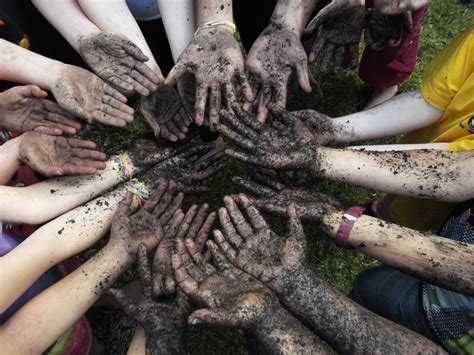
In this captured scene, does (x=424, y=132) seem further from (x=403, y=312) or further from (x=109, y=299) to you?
(x=109, y=299)

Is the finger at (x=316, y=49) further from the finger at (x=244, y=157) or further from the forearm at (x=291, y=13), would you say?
the finger at (x=244, y=157)

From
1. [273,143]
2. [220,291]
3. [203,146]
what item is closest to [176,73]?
[203,146]

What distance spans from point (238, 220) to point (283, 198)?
366 millimetres

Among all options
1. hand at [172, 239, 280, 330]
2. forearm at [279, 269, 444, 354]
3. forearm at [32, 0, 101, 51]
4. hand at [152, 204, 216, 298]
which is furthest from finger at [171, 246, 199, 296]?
forearm at [32, 0, 101, 51]

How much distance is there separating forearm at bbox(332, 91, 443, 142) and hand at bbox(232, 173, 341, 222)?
Result: 1.67 ft

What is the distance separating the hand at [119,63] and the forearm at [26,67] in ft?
0.80

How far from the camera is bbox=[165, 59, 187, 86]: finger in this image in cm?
261

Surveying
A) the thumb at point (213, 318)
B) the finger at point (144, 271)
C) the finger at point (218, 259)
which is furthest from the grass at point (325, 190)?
the thumb at point (213, 318)

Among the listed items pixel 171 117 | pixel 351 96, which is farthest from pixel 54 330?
pixel 351 96

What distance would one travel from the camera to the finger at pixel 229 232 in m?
2.23

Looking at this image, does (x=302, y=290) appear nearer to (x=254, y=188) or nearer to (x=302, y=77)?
(x=254, y=188)

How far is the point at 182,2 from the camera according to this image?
2805 mm

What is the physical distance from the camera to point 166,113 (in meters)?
2.85

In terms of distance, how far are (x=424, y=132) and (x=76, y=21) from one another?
2.49m
